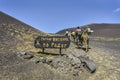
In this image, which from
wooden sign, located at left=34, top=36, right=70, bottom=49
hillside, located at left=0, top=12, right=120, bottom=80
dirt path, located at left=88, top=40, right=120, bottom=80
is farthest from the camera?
wooden sign, located at left=34, top=36, right=70, bottom=49

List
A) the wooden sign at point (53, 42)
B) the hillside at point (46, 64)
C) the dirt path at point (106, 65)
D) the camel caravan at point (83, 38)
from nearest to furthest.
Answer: the hillside at point (46, 64), the dirt path at point (106, 65), the wooden sign at point (53, 42), the camel caravan at point (83, 38)

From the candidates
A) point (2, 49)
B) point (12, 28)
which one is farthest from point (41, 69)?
point (12, 28)

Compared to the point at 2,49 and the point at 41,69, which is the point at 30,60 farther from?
the point at 2,49

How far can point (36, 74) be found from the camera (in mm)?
15680

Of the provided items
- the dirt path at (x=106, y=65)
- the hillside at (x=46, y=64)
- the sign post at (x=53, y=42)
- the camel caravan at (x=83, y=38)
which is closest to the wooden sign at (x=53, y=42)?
the sign post at (x=53, y=42)

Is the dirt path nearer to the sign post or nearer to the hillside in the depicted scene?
the hillside

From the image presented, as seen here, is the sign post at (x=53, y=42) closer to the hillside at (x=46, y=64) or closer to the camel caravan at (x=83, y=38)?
the hillside at (x=46, y=64)

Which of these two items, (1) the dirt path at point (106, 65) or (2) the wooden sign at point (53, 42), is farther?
(2) the wooden sign at point (53, 42)

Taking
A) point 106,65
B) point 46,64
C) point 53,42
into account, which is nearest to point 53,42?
point 53,42

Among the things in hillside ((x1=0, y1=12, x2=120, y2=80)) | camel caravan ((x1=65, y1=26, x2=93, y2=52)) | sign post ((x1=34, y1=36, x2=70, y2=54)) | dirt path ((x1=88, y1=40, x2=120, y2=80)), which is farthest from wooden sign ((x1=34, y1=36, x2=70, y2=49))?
camel caravan ((x1=65, y1=26, x2=93, y2=52))

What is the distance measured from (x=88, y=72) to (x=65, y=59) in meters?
1.68

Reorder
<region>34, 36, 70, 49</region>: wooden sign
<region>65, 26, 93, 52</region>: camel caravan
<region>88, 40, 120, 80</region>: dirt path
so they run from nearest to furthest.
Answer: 1. <region>88, 40, 120, 80</region>: dirt path
2. <region>34, 36, 70, 49</region>: wooden sign
3. <region>65, 26, 93, 52</region>: camel caravan

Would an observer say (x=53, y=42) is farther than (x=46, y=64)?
Yes

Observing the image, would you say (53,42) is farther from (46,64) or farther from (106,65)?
(106,65)
